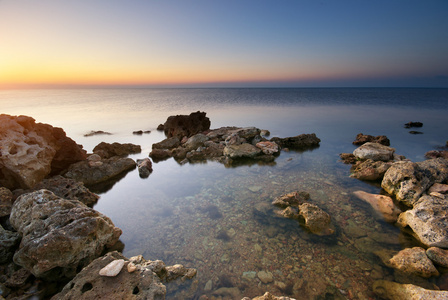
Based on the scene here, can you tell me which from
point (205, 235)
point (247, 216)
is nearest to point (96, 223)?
point (205, 235)

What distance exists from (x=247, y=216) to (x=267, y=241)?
1.44 meters

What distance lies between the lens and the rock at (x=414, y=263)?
16.2 ft

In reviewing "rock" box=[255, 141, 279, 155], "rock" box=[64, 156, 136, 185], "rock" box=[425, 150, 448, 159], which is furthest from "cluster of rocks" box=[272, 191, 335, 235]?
"rock" box=[425, 150, 448, 159]

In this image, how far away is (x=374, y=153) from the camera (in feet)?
41.3

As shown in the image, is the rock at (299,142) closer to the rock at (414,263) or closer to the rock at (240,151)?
the rock at (240,151)

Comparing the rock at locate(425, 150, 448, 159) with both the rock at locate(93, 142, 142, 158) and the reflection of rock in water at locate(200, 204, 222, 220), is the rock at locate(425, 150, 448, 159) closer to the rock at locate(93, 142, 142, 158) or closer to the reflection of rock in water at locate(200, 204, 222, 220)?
the reflection of rock in water at locate(200, 204, 222, 220)

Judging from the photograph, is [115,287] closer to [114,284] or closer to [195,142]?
[114,284]

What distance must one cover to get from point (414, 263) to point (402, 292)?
1089mm

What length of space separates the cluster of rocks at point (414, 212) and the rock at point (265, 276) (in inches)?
93.2

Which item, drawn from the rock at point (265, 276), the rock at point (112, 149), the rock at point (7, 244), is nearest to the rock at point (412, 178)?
the rock at point (265, 276)

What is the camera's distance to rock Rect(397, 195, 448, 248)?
571cm

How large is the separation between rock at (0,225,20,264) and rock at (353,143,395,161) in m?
16.4

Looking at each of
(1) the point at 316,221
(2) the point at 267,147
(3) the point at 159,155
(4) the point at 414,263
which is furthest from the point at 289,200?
(3) the point at 159,155

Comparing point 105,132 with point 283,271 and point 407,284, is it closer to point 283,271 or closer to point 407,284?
point 283,271
